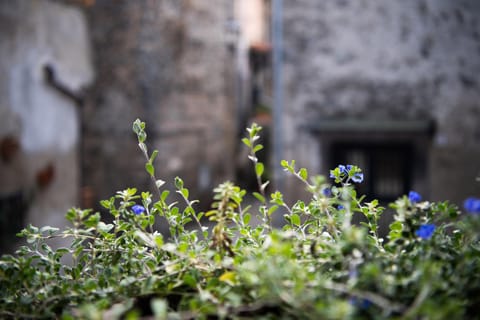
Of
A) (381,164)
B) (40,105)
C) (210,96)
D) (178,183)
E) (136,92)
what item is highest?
(178,183)

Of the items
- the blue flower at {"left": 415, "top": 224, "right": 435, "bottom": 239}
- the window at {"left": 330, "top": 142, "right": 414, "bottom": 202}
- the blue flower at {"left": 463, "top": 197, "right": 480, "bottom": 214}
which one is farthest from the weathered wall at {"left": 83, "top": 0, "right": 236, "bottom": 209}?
the blue flower at {"left": 463, "top": 197, "right": 480, "bottom": 214}

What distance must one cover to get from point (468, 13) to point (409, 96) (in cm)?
122

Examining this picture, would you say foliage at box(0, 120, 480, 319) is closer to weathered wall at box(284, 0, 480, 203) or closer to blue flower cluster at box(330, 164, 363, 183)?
blue flower cluster at box(330, 164, 363, 183)

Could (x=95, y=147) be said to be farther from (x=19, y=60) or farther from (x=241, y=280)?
(x=241, y=280)

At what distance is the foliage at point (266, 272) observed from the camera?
3.25 ft

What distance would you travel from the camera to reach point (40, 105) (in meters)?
5.02

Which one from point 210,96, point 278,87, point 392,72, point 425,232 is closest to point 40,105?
point 278,87

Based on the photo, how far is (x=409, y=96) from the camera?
6.93 meters

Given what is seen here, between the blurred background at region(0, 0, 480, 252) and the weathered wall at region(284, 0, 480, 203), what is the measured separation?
13 mm

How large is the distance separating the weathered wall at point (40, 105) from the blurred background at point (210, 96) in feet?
0.05

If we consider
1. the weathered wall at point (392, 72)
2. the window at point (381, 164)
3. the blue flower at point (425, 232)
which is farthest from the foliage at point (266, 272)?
the weathered wall at point (392, 72)

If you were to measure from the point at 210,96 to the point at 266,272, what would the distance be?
9.99 metres

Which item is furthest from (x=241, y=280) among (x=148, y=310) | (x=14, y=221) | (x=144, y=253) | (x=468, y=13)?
(x=468, y=13)

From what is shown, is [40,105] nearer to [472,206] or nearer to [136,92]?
[136,92]
